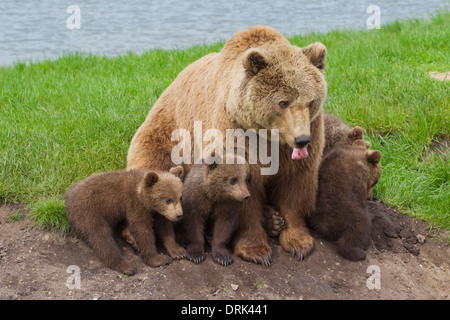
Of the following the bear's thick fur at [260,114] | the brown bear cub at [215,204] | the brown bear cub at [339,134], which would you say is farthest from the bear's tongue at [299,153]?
the brown bear cub at [339,134]

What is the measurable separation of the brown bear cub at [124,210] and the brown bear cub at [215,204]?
6.3 inches

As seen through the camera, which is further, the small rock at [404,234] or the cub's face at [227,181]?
the small rock at [404,234]

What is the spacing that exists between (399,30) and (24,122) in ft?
25.9

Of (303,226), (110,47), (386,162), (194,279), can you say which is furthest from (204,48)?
(194,279)

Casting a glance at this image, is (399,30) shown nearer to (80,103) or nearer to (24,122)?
(80,103)

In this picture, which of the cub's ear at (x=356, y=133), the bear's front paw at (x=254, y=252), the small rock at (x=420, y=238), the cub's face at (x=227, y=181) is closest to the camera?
the cub's face at (x=227, y=181)

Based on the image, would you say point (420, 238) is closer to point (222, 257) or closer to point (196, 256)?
point (222, 257)

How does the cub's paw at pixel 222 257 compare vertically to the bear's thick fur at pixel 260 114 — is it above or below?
below

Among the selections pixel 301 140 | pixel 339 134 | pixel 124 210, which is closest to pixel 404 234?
pixel 339 134

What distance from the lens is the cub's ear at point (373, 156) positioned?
211 inches

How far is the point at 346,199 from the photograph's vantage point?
511 cm

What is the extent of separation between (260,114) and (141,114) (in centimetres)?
281

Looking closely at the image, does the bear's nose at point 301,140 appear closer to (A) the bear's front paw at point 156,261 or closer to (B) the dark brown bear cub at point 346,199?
(B) the dark brown bear cub at point 346,199

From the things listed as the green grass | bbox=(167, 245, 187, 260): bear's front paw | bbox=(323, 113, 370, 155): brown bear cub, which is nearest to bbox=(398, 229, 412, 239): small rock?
the green grass
